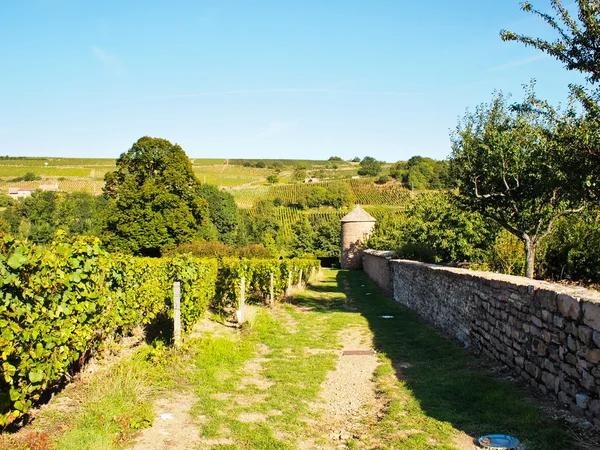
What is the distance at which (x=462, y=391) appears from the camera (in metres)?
5.78

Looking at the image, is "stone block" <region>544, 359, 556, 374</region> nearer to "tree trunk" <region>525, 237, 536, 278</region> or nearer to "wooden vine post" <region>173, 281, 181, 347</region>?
"wooden vine post" <region>173, 281, 181, 347</region>

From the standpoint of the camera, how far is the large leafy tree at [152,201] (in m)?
35.4

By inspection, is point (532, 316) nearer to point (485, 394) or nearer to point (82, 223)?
point (485, 394)

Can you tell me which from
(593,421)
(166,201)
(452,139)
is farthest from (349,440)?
(166,201)

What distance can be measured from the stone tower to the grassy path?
41.0m

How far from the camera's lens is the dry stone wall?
14.2 ft

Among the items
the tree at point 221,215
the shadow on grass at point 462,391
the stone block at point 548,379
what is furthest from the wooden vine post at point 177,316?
the tree at point 221,215

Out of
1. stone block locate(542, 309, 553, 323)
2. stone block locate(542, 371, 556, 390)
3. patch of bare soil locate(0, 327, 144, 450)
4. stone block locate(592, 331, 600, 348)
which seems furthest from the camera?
stone block locate(542, 309, 553, 323)

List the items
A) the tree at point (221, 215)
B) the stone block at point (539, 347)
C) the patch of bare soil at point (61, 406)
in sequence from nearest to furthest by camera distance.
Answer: the patch of bare soil at point (61, 406), the stone block at point (539, 347), the tree at point (221, 215)

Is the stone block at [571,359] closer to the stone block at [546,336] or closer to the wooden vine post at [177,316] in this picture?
the stone block at [546,336]

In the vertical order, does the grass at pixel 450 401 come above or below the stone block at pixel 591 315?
below

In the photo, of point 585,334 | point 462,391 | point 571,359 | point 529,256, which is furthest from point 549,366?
point 529,256

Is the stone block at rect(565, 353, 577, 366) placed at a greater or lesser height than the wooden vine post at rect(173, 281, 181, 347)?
greater

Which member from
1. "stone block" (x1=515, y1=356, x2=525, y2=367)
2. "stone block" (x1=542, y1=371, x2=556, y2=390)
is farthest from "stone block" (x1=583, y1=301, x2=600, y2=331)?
"stone block" (x1=515, y1=356, x2=525, y2=367)
